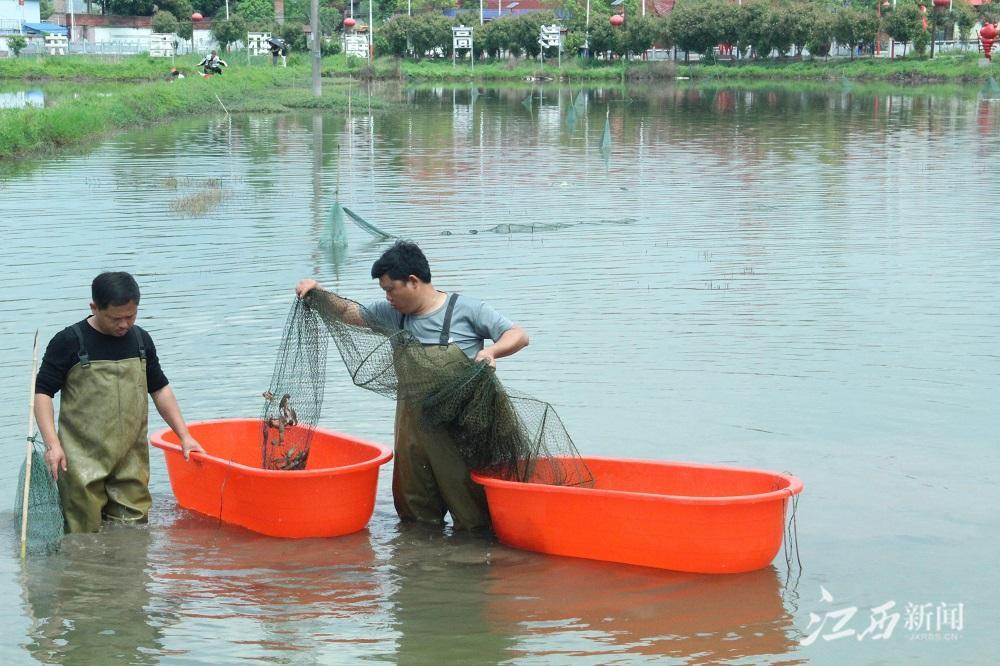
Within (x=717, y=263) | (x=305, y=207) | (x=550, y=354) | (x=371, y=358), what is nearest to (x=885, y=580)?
(x=371, y=358)

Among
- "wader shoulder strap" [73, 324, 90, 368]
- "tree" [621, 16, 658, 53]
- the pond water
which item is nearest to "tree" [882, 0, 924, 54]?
"tree" [621, 16, 658, 53]

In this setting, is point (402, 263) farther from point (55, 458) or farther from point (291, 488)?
point (55, 458)

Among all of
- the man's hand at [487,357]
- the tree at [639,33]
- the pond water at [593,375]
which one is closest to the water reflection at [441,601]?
the pond water at [593,375]

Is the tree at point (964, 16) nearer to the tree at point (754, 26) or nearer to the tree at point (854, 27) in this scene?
the tree at point (854, 27)

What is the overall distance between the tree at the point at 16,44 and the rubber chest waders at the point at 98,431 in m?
64.7

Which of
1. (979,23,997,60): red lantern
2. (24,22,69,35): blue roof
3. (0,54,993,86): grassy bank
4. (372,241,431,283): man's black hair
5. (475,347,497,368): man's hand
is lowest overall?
(475,347,497,368): man's hand

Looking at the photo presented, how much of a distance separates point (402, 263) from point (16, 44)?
67.4m

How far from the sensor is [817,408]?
27.4 ft

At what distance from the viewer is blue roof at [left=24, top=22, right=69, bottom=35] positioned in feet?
274

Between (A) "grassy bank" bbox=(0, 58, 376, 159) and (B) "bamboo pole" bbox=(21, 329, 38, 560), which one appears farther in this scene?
(A) "grassy bank" bbox=(0, 58, 376, 159)

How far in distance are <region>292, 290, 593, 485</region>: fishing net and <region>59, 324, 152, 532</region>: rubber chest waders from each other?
951 millimetres

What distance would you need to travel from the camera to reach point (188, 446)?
627cm

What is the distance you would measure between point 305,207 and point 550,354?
8632 millimetres

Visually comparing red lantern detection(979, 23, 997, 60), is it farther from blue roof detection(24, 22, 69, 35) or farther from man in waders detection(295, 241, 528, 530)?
man in waders detection(295, 241, 528, 530)
